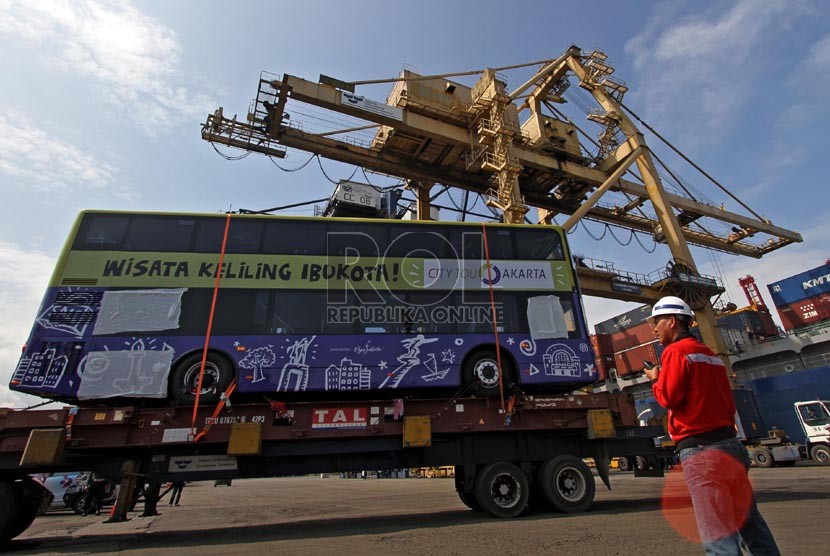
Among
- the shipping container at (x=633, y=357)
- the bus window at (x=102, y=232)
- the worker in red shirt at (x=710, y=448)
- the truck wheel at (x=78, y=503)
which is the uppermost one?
the shipping container at (x=633, y=357)

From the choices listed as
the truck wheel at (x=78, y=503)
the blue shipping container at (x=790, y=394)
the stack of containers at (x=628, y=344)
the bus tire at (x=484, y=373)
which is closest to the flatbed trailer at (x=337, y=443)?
the bus tire at (x=484, y=373)

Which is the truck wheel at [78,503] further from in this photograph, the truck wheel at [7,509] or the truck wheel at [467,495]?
the truck wheel at [467,495]

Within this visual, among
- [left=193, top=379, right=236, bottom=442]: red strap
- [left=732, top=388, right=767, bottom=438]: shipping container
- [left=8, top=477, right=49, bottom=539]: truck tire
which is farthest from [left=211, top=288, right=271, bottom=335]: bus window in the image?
[left=732, top=388, right=767, bottom=438]: shipping container

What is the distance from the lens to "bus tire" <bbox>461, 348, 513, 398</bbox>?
809 cm

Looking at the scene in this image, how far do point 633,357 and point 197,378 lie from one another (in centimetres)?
4044

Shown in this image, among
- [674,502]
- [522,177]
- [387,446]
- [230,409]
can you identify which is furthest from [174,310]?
[522,177]

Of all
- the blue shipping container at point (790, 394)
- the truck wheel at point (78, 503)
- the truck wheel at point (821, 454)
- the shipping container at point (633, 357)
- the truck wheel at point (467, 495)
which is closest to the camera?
the truck wheel at point (467, 495)

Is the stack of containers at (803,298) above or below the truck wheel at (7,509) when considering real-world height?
above

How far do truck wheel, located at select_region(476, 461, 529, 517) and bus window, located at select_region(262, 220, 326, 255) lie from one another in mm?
5151

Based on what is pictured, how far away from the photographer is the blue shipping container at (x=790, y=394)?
26.0 m

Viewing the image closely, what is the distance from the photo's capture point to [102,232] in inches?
317

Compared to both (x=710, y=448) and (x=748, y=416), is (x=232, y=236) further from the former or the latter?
(x=748, y=416)

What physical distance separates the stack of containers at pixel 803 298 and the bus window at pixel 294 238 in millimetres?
41506

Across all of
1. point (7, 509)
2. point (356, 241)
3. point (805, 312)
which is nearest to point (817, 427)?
point (805, 312)
